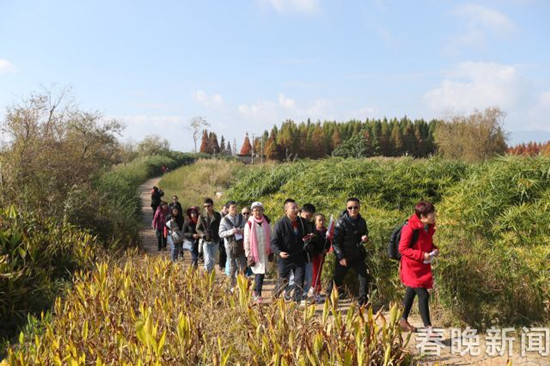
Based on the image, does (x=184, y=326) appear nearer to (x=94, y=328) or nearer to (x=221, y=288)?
(x=94, y=328)

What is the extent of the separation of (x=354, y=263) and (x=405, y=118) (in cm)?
5870

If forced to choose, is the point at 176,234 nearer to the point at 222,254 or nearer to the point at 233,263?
the point at 222,254

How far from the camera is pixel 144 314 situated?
3.76 metres

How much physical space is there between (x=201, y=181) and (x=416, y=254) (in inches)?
724

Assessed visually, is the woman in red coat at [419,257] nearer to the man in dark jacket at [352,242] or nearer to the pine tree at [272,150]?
the man in dark jacket at [352,242]

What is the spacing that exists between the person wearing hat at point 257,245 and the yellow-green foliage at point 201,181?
11.2 metres

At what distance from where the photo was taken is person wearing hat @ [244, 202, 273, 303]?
6145 millimetres

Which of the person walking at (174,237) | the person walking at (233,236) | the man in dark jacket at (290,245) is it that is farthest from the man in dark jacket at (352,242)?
the person walking at (174,237)

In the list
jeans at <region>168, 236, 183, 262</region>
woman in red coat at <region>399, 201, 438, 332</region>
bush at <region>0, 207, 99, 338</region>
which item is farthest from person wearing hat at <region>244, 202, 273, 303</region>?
jeans at <region>168, 236, 183, 262</region>

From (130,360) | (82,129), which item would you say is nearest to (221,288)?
(130,360)

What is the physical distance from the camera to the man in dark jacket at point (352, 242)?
5.62 metres

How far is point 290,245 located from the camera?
19.3 feet

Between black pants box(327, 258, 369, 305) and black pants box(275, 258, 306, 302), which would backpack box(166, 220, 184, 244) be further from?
black pants box(327, 258, 369, 305)

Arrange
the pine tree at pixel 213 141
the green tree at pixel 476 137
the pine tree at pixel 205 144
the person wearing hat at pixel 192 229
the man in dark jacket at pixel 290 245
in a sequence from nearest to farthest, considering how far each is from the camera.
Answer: the man in dark jacket at pixel 290 245
the person wearing hat at pixel 192 229
the green tree at pixel 476 137
the pine tree at pixel 213 141
the pine tree at pixel 205 144
